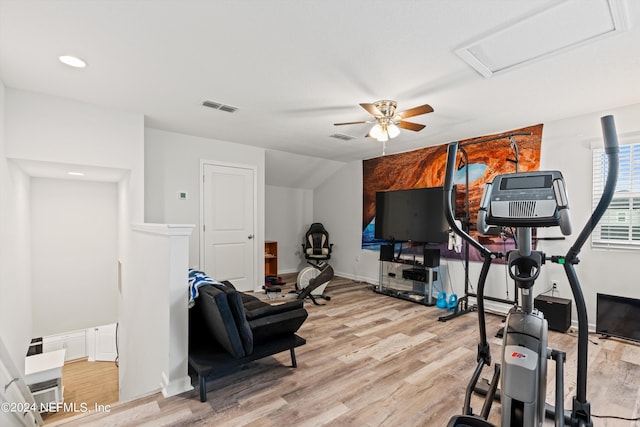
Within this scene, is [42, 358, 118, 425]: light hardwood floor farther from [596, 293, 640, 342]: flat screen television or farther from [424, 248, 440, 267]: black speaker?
[596, 293, 640, 342]: flat screen television

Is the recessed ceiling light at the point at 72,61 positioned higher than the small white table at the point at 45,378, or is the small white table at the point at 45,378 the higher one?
the recessed ceiling light at the point at 72,61

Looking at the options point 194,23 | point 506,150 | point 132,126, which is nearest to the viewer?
point 194,23

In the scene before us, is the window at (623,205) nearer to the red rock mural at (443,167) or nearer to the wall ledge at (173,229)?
the red rock mural at (443,167)

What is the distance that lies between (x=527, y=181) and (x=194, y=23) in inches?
87.3

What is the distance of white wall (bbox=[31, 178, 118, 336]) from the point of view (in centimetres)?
431

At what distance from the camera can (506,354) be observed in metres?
1.51

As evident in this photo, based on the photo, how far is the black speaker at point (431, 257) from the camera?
4555 millimetres

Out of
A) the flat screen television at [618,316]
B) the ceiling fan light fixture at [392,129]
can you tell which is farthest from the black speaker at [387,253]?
the flat screen television at [618,316]

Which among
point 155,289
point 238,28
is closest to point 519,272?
point 238,28

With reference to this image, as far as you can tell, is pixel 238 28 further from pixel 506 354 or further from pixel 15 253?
pixel 15 253

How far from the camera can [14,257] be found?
3193mm

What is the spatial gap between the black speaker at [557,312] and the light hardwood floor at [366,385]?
13cm

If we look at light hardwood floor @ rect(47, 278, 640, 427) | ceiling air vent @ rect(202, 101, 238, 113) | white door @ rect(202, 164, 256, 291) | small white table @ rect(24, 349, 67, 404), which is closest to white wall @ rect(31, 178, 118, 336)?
small white table @ rect(24, 349, 67, 404)

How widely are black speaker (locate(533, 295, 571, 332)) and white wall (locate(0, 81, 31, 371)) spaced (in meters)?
5.59
